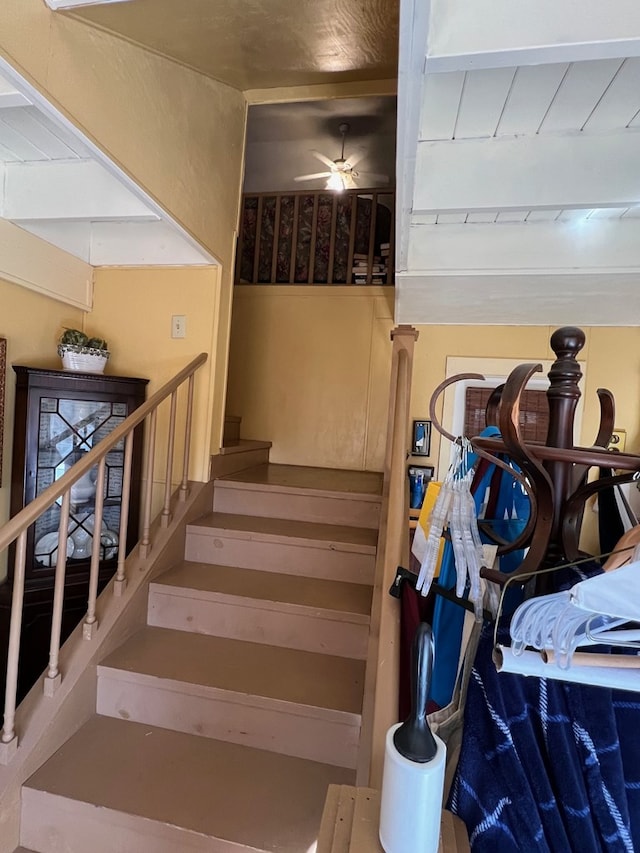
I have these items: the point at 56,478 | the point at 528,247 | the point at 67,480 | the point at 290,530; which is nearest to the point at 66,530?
the point at 67,480

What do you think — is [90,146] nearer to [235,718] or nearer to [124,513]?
[124,513]

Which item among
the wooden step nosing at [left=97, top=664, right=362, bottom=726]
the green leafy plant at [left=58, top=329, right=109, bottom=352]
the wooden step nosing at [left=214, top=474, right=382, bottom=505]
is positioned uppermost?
the green leafy plant at [left=58, top=329, right=109, bottom=352]

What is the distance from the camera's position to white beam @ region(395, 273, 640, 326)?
6.52ft

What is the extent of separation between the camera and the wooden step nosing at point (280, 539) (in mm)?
2105

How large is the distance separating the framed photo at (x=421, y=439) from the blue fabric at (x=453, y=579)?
2173 millimetres

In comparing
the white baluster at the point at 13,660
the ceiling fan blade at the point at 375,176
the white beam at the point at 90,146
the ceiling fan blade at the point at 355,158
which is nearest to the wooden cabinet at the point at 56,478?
the white baluster at the point at 13,660

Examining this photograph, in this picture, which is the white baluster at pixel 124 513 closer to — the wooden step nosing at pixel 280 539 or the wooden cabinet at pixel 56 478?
the wooden cabinet at pixel 56 478

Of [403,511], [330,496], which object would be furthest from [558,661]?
[330,496]

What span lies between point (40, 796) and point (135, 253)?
90.0 inches

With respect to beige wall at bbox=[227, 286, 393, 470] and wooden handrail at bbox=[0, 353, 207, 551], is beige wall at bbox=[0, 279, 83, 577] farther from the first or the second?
beige wall at bbox=[227, 286, 393, 470]

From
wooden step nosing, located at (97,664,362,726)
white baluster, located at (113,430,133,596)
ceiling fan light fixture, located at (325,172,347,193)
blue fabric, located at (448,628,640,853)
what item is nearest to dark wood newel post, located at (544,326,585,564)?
blue fabric, located at (448,628,640,853)

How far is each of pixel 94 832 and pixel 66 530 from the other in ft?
2.89

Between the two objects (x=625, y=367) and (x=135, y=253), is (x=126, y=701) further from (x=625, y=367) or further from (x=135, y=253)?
(x=625, y=367)

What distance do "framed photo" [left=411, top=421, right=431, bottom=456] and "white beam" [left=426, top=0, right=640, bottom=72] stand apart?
2539 mm
